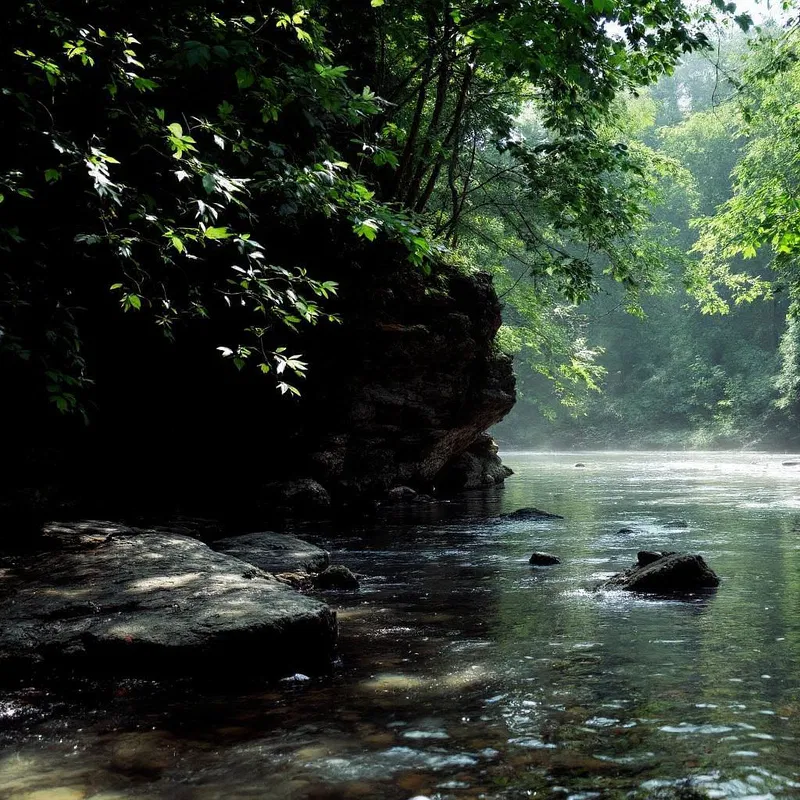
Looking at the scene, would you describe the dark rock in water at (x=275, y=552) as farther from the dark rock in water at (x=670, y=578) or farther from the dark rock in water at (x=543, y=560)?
the dark rock in water at (x=670, y=578)

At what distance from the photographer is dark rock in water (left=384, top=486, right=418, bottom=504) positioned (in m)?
14.7

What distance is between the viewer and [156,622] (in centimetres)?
381

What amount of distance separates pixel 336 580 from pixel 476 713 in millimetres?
3238

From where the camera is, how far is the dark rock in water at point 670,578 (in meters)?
5.88

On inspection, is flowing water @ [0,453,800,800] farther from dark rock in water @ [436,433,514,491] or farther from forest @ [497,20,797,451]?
forest @ [497,20,797,451]

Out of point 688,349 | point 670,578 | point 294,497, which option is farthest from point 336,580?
point 688,349

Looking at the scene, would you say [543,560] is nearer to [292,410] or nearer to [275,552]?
[275,552]

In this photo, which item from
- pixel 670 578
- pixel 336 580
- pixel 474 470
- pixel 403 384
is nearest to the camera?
pixel 670 578

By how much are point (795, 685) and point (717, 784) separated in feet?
4.24

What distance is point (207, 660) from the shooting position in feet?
11.9

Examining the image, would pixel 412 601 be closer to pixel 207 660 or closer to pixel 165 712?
pixel 207 660

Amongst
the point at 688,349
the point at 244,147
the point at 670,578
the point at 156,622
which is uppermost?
the point at 688,349

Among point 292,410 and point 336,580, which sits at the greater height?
point 292,410

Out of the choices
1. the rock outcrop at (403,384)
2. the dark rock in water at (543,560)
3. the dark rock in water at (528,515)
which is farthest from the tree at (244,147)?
the dark rock in water at (528,515)
